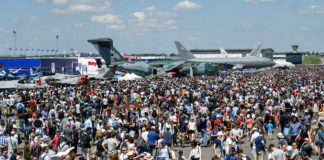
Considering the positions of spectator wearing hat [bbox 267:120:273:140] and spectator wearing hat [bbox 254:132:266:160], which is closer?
spectator wearing hat [bbox 254:132:266:160]

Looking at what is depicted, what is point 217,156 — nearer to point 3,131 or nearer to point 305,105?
point 3,131

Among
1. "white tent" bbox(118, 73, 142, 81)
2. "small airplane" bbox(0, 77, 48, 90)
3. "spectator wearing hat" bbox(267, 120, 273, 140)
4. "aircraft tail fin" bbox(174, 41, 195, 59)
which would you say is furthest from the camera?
"aircraft tail fin" bbox(174, 41, 195, 59)

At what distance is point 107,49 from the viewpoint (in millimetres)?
49312

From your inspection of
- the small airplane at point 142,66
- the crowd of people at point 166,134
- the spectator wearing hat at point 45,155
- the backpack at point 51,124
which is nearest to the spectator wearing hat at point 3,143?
the crowd of people at point 166,134

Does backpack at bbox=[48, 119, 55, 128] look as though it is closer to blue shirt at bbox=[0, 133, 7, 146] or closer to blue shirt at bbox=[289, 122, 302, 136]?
blue shirt at bbox=[0, 133, 7, 146]

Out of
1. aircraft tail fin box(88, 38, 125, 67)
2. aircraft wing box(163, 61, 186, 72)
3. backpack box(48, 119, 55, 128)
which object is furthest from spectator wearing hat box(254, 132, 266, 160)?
aircraft wing box(163, 61, 186, 72)

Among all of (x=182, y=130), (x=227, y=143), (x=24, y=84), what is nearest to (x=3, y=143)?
(x=182, y=130)

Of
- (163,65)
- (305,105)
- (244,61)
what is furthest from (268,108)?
(244,61)

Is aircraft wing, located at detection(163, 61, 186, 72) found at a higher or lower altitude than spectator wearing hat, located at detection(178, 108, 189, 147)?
higher

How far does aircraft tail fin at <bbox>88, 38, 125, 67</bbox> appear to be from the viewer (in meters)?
47.7

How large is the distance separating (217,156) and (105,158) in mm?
3462

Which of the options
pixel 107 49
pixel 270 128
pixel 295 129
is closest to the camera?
pixel 295 129

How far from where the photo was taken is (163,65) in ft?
181

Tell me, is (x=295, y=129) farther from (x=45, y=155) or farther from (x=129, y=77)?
(x=129, y=77)
